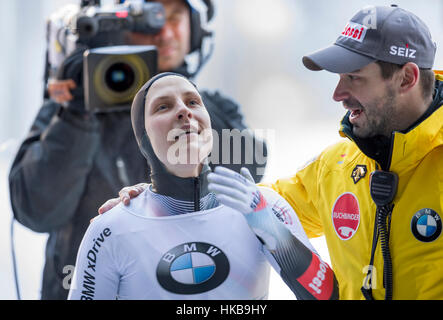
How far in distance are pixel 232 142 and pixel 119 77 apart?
500 mm

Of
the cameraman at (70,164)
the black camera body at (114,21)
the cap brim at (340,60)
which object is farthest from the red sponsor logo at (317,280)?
the black camera body at (114,21)

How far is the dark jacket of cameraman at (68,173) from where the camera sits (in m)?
2.14

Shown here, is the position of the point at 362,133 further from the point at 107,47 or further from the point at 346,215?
the point at 107,47

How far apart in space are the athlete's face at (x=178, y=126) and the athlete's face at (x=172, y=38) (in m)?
0.81

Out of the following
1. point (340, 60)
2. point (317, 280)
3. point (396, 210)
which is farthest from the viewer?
point (340, 60)

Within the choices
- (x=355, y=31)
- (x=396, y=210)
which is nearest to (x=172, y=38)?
(x=355, y=31)

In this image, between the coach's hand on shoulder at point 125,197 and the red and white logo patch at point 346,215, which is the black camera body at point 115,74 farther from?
the red and white logo patch at point 346,215

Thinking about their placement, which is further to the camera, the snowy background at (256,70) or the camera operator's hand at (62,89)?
the snowy background at (256,70)

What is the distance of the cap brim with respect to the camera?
162cm

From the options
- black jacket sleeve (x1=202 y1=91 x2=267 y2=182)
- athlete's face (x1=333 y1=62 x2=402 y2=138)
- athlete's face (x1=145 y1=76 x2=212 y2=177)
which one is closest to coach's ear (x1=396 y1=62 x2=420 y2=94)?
athlete's face (x1=333 y1=62 x2=402 y2=138)

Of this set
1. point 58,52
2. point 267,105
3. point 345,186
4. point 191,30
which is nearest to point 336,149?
point 345,186

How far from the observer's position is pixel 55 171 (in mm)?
2162

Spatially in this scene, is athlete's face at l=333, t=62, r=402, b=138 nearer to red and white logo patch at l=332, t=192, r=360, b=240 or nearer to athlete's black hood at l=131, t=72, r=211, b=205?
red and white logo patch at l=332, t=192, r=360, b=240
